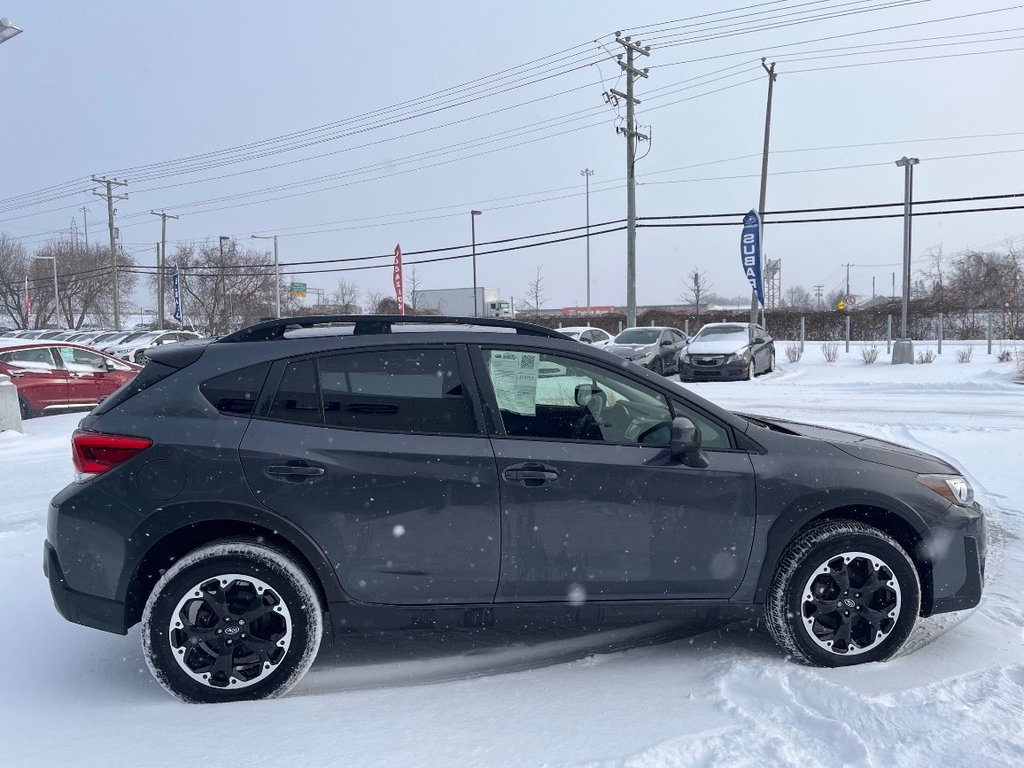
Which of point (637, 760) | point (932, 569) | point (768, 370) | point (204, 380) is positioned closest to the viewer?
point (637, 760)

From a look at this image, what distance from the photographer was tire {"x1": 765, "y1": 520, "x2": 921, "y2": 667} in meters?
3.56

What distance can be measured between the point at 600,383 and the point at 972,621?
8.17 feet

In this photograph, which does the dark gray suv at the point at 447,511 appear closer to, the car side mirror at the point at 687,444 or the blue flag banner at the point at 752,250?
the car side mirror at the point at 687,444

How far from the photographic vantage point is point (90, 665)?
12.4 ft

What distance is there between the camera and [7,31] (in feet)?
34.2

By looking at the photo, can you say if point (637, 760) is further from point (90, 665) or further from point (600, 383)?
point (90, 665)

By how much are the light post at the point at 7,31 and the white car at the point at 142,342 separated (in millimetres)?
22691

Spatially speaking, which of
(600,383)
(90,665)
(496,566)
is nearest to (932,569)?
(600,383)

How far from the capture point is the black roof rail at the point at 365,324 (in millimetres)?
3693

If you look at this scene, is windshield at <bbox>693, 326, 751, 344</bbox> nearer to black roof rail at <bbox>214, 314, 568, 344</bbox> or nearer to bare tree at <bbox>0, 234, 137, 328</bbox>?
black roof rail at <bbox>214, 314, 568, 344</bbox>

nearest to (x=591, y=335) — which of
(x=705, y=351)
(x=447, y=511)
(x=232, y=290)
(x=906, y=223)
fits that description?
(x=705, y=351)

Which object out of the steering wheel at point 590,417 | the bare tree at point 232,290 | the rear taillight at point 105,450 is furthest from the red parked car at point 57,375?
the bare tree at point 232,290

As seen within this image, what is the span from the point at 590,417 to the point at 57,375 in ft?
44.0

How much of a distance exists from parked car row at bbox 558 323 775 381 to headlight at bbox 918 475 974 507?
49.1 feet
